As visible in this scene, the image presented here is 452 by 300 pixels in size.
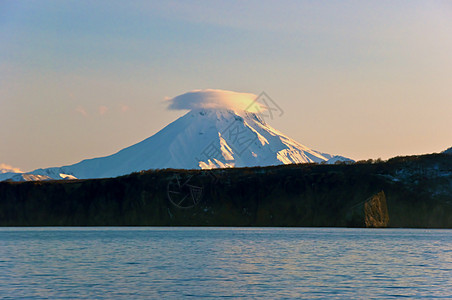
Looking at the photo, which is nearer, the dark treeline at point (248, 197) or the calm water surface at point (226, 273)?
the calm water surface at point (226, 273)

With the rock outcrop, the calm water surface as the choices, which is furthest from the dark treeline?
the calm water surface

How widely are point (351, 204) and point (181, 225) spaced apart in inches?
1554

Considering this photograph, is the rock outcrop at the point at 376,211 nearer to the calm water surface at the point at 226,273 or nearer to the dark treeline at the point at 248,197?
the dark treeline at the point at 248,197

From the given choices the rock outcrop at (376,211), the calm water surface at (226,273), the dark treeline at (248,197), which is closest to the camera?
the calm water surface at (226,273)

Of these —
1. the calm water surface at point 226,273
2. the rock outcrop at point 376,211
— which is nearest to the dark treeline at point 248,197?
the rock outcrop at point 376,211

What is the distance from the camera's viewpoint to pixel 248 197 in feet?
529

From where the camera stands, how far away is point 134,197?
170375 millimetres

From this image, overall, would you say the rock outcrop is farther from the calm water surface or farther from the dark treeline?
the calm water surface

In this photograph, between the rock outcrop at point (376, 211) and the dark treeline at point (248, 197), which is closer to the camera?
the rock outcrop at point (376, 211)

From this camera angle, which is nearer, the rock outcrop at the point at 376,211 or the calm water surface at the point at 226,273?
the calm water surface at the point at 226,273

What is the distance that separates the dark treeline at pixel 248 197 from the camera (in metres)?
145

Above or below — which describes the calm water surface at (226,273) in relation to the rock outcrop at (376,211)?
below

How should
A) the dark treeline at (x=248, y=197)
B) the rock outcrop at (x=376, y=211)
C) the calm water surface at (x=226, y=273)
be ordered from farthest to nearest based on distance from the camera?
1. the dark treeline at (x=248, y=197)
2. the rock outcrop at (x=376, y=211)
3. the calm water surface at (x=226, y=273)

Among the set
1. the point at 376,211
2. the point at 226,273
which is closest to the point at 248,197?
the point at 376,211
